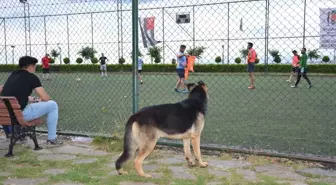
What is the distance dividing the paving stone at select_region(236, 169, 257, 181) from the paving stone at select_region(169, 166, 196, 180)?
2.02 feet

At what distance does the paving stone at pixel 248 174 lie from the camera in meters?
4.30

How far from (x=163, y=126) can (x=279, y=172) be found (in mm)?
1574

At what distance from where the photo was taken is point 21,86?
18.4 ft

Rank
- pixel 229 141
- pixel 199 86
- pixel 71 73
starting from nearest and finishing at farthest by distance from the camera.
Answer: pixel 199 86, pixel 229 141, pixel 71 73

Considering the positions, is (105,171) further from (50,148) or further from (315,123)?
(315,123)

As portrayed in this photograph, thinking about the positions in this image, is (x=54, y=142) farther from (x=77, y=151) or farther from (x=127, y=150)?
(x=127, y=150)

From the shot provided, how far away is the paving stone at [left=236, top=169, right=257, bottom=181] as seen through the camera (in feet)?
14.1

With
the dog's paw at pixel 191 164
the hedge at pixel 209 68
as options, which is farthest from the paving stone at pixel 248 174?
the hedge at pixel 209 68

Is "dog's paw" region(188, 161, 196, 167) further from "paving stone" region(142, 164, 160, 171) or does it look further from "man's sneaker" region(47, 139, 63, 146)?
"man's sneaker" region(47, 139, 63, 146)

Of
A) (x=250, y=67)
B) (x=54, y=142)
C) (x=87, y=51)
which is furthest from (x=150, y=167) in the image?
(x=250, y=67)

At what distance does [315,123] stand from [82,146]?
4.86 m

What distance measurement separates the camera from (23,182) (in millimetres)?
4305

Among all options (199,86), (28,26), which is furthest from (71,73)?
(199,86)

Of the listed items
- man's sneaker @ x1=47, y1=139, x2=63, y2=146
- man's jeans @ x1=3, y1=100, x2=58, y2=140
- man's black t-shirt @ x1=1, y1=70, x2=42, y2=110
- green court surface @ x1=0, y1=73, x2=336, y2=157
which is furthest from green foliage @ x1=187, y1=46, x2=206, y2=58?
man's black t-shirt @ x1=1, y1=70, x2=42, y2=110
